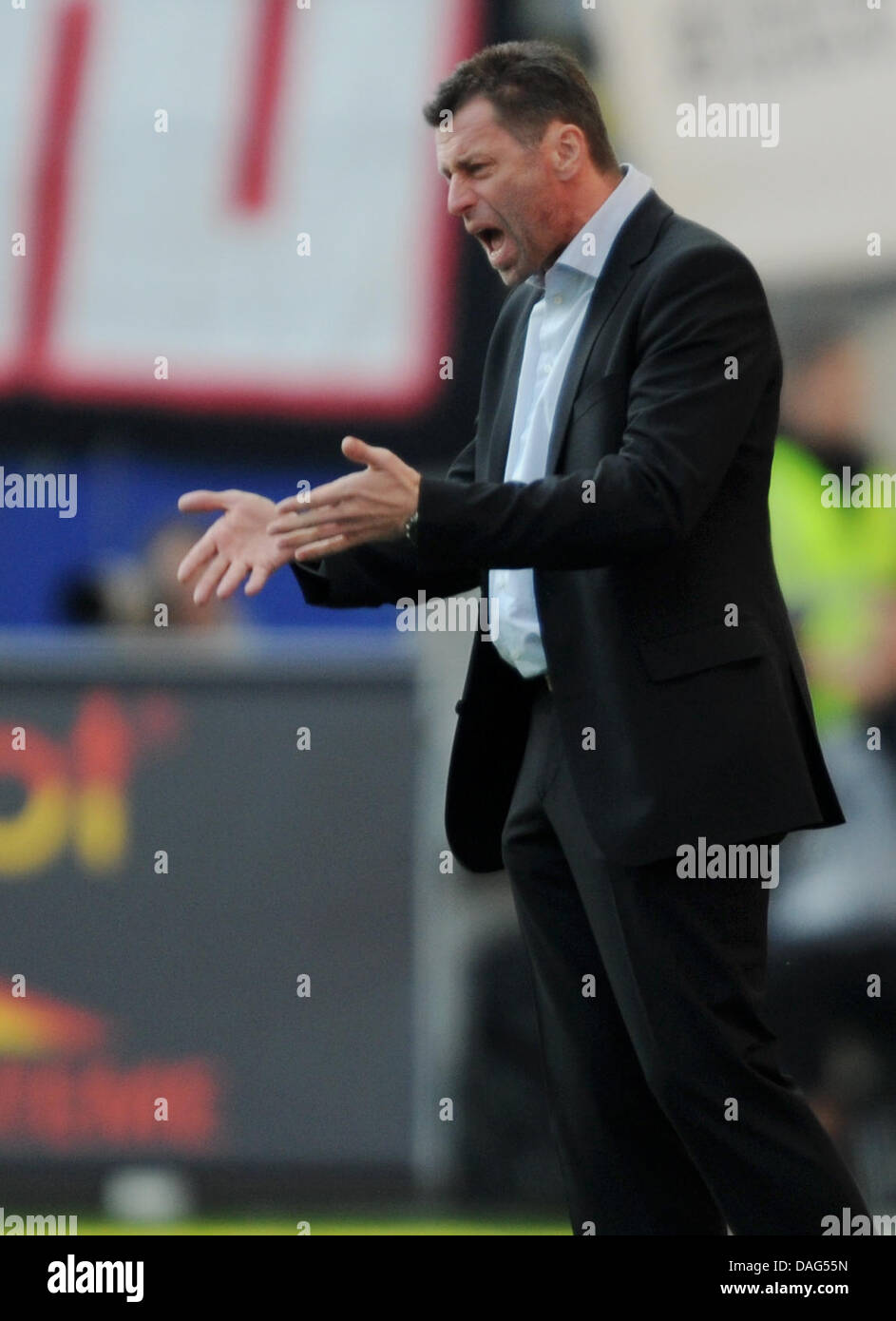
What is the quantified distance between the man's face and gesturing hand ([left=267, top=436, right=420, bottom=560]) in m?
0.42

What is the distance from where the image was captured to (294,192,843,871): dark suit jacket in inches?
89.0

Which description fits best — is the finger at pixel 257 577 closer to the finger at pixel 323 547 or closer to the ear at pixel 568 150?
the finger at pixel 323 547

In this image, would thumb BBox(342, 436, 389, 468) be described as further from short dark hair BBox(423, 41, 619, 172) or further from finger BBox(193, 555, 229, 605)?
short dark hair BBox(423, 41, 619, 172)

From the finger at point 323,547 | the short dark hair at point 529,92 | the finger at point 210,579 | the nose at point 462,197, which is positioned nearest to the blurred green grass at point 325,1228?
the finger at point 210,579

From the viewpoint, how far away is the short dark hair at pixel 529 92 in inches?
98.7

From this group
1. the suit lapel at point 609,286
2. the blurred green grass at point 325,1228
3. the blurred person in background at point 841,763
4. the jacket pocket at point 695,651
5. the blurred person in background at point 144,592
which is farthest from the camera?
the blurred person in background at point 144,592

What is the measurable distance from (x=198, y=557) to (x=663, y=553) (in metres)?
0.57

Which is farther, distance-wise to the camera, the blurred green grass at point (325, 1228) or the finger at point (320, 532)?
the blurred green grass at point (325, 1228)

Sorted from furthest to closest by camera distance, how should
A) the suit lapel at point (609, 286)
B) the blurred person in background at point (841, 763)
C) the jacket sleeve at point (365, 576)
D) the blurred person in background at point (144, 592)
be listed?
the blurred person in background at point (144, 592), the blurred person in background at point (841, 763), the jacket sleeve at point (365, 576), the suit lapel at point (609, 286)

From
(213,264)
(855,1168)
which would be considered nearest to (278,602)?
(213,264)

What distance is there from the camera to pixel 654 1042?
2.32 meters

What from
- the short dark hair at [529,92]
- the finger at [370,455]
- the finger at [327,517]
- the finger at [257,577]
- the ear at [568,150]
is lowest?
the finger at [257,577]
